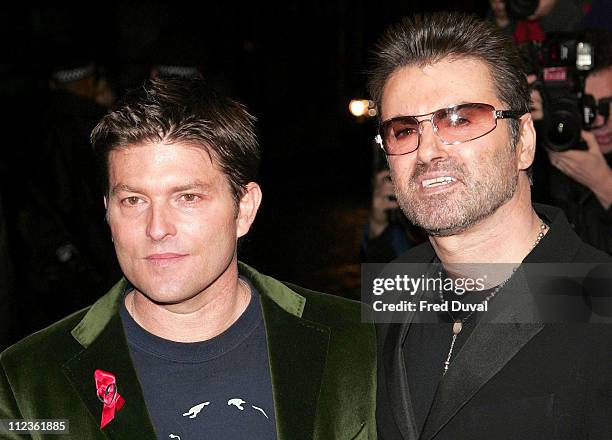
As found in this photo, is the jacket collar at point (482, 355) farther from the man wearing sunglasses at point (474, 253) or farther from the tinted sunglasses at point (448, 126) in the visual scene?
the tinted sunglasses at point (448, 126)

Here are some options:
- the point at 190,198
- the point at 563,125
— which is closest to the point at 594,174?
the point at 563,125

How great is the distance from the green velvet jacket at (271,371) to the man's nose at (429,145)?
65 centimetres

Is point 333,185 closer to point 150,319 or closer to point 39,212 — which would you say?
A: point 39,212

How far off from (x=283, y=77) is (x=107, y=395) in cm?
1479

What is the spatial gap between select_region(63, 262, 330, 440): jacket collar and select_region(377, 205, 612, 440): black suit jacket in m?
0.28

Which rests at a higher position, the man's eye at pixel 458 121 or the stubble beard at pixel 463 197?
the man's eye at pixel 458 121

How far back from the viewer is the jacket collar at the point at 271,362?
287 centimetres

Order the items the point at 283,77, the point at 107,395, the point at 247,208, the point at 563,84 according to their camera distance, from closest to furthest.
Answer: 1. the point at 107,395
2. the point at 247,208
3. the point at 563,84
4. the point at 283,77

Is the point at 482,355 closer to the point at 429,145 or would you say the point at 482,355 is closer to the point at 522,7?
the point at 429,145

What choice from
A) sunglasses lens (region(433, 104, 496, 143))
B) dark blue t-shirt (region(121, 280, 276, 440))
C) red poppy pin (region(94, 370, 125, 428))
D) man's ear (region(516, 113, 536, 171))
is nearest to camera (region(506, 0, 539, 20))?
man's ear (region(516, 113, 536, 171))

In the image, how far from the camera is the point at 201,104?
3.14 metres

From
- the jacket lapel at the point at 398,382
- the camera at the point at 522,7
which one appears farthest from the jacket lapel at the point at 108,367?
the camera at the point at 522,7

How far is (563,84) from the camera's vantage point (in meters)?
4.45

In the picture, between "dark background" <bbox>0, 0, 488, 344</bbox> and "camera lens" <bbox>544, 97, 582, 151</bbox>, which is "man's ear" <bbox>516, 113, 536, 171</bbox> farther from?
"dark background" <bbox>0, 0, 488, 344</bbox>
